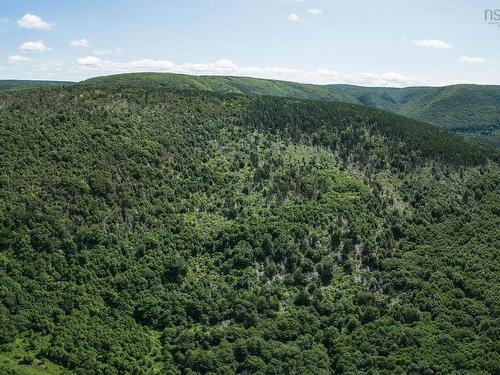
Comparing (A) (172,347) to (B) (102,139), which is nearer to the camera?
(A) (172,347)

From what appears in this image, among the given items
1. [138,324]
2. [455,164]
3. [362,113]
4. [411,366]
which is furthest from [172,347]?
[362,113]

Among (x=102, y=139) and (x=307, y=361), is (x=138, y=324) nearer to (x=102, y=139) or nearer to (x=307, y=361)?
(x=307, y=361)

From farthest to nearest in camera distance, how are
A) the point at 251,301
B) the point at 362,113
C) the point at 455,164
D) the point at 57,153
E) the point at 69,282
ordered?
the point at 362,113, the point at 455,164, the point at 57,153, the point at 251,301, the point at 69,282

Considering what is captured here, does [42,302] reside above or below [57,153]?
below

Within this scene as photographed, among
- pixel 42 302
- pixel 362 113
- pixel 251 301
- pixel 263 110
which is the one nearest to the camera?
pixel 42 302

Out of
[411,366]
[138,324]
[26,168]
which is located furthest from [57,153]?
[411,366]

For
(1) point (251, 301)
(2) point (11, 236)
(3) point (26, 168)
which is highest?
(3) point (26, 168)
